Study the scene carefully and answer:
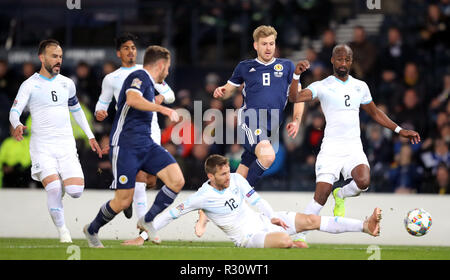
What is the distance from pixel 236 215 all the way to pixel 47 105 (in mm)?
2584

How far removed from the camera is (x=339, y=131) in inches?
415

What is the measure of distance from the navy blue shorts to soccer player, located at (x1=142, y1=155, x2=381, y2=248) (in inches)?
19.9

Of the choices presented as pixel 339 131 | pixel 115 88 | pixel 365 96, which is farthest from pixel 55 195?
pixel 365 96

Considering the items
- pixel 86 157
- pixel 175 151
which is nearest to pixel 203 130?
pixel 175 151

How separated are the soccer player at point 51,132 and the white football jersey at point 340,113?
2937 millimetres

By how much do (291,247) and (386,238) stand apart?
2.70 metres

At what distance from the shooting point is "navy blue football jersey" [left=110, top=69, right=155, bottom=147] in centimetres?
927

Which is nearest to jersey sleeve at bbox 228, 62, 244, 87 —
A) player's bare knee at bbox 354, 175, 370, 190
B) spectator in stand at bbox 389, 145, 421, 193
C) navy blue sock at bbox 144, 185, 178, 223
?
player's bare knee at bbox 354, 175, 370, 190

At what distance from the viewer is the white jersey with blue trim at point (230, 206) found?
9633mm

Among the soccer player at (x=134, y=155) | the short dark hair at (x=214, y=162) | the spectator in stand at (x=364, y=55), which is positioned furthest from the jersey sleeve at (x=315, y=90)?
the spectator in stand at (x=364, y=55)

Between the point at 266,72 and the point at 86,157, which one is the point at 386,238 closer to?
the point at 266,72

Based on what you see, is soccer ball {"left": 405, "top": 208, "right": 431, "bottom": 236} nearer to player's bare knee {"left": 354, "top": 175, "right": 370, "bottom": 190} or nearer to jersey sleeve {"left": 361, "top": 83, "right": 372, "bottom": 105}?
player's bare knee {"left": 354, "top": 175, "right": 370, "bottom": 190}

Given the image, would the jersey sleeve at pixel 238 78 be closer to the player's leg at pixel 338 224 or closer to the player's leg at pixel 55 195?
the player's leg at pixel 338 224

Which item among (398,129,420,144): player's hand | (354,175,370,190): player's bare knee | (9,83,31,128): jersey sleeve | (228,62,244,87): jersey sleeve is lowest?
(354,175,370,190): player's bare knee
